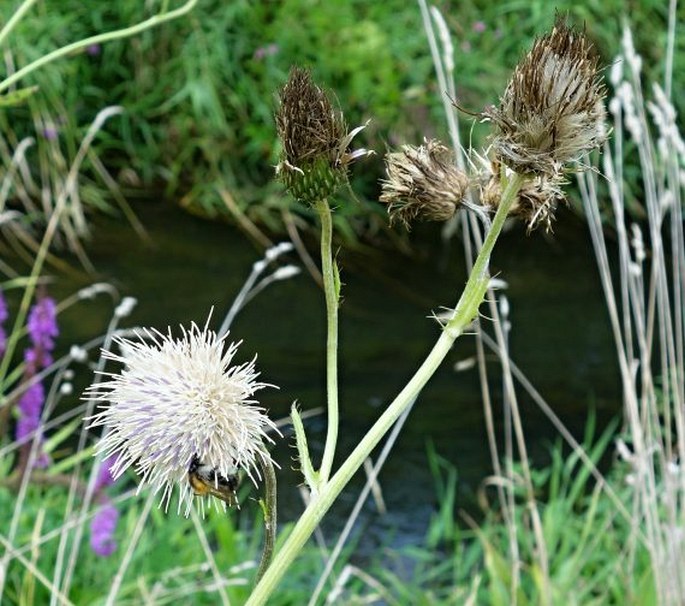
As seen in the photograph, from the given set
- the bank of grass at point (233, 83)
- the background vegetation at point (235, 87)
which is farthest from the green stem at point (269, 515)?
the bank of grass at point (233, 83)

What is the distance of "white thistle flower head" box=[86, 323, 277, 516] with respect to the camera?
1.74ft

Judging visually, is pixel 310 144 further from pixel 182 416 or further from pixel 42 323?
pixel 42 323

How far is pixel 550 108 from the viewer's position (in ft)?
1.65

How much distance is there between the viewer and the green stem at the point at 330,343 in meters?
0.49

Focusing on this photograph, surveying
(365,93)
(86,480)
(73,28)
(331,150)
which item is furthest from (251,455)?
(73,28)

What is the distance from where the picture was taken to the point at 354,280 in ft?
12.3

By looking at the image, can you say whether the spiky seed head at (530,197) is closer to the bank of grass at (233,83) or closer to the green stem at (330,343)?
the green stem at (330,343)

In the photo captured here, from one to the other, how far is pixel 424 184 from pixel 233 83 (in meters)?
3.64

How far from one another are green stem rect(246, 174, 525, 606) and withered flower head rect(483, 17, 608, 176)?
25mm

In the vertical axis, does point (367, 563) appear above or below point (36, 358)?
below

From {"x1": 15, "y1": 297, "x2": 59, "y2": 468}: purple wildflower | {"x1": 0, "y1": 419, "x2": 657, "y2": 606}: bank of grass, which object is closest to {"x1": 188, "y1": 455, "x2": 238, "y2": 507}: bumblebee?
{"x1": 0, "y1": 419, "x2": 657, "y2": 606}: bank of grass

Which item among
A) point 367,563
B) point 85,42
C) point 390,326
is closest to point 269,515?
point 85,42

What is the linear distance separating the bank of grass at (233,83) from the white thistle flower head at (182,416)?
3389 millimetres

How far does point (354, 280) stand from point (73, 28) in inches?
52.0
